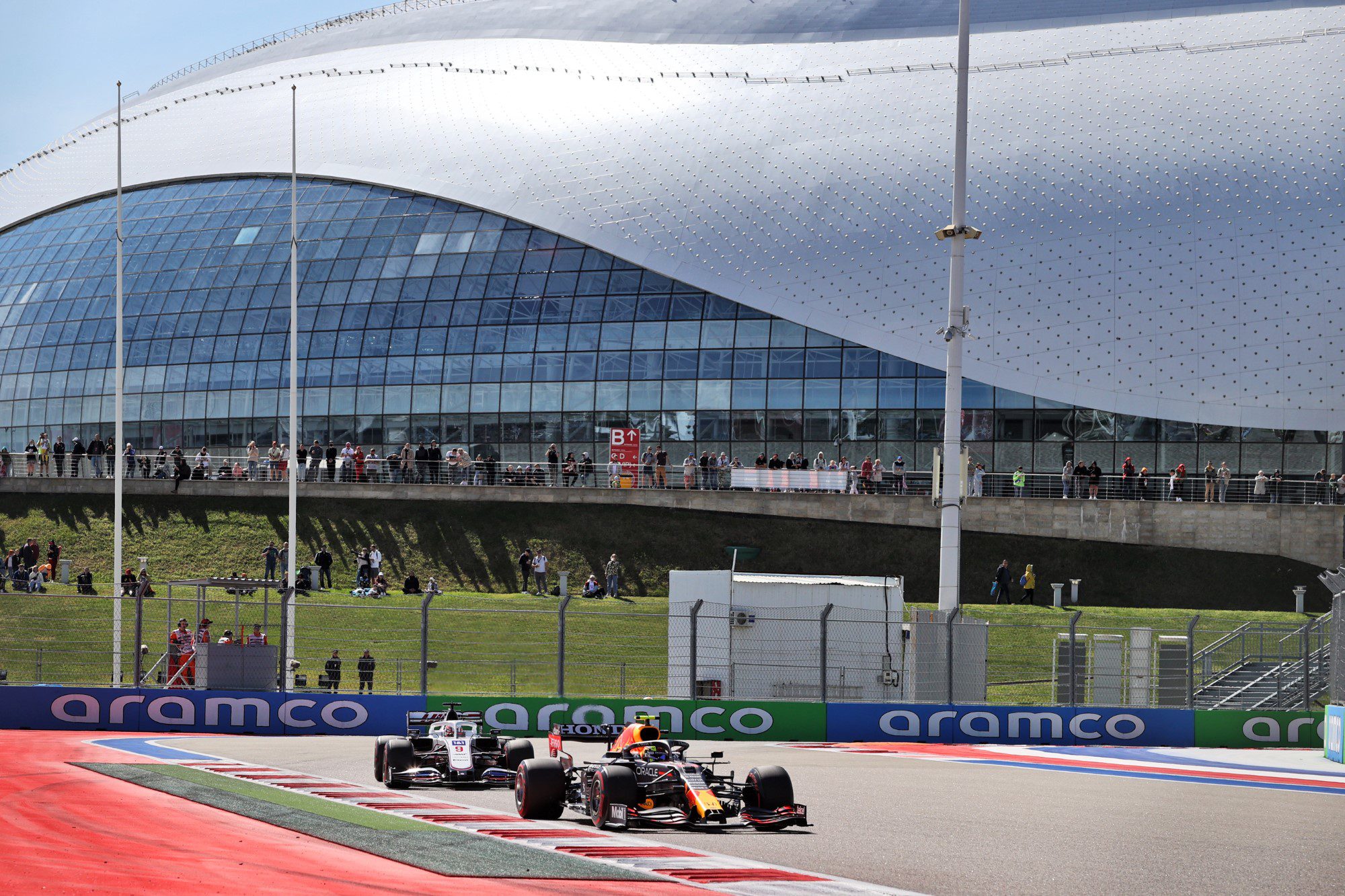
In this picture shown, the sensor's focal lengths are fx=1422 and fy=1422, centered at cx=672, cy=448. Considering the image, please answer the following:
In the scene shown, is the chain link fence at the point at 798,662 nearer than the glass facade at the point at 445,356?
Yes

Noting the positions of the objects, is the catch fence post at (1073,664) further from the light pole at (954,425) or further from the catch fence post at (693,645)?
the catch fence post at (693,645)

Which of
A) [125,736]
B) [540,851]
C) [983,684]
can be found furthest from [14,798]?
[983,684]

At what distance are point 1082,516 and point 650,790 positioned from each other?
93.2 feet

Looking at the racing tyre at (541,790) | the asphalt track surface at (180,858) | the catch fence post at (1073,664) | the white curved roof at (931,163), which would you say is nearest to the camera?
the asphalt track surface at (180,858)

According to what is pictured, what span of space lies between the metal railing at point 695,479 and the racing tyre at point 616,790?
2760 cm

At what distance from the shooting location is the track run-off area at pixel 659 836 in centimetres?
999

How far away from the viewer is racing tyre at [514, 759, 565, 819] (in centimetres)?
1330

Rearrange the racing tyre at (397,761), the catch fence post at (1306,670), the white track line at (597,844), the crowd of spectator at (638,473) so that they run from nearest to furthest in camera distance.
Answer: the white track line at (597,844), the racing tyre at (397,761), the catch fence post at (1306,670), the crowd of spectator at (638,473)

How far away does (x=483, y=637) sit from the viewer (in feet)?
103

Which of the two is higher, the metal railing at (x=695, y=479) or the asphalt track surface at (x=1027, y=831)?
the metal railing at (x=695, y=479)

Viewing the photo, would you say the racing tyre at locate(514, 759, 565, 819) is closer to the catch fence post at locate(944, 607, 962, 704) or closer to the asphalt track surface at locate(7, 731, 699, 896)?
the asphalt track surface at locate(7, 731, 699, 896)

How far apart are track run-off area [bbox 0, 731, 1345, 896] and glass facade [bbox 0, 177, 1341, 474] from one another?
80.8ft

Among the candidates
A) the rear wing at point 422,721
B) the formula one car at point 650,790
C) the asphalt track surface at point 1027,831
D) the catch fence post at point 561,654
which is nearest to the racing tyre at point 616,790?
the formula one car at point 650,790

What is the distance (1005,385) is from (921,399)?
2.55 m
